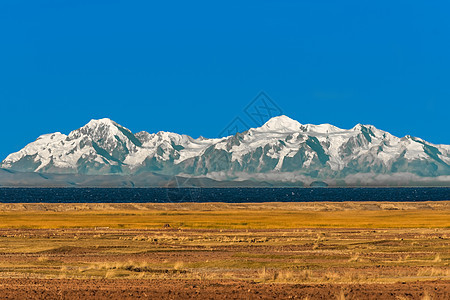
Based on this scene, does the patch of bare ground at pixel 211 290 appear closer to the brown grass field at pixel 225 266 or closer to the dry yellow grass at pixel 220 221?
the brown grass field at pixel 225 266

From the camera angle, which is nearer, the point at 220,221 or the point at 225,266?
the point at 225,266

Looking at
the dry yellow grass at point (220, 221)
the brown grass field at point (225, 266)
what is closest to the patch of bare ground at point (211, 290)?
the brown grass field at point (225, 266)

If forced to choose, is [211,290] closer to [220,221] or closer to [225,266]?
[225,266]

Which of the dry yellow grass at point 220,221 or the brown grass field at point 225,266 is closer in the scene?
the brown grass field at point 225,266

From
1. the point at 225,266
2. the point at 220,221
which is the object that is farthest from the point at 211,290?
the point at 220,221

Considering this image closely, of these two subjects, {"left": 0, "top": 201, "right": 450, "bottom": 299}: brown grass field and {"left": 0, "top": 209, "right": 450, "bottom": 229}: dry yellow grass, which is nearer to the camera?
{"left": 0, "top": 201, "right": 450, "bottom": 299}: brown grass field

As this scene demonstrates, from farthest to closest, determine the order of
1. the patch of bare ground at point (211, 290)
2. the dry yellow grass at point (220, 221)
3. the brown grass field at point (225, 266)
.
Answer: the dry yellow grass at point (220, 221) < the brown grass field at point (225, 266) < the patch of bare ground at point (211, 290)

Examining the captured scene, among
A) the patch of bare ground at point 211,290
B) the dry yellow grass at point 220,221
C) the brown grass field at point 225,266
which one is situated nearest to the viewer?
the patch of bare ground at point 211,290

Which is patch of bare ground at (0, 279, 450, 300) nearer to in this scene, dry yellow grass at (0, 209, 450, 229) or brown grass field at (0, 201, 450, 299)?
brown grass field at (0, 201, 450, 299)

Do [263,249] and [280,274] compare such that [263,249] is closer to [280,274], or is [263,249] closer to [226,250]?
[226,250]

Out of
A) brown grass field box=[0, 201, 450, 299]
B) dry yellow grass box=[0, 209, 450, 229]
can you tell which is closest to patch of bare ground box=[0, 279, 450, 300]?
brown grass field box=[0, 201, 450, 299]

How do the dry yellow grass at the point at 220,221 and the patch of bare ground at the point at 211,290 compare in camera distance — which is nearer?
the patch of bare ground at the point at 211,290

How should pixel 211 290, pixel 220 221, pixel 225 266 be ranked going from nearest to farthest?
pixel 211 290 → pixel 225 266 → pixel 220 221

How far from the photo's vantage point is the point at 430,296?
2456 centimetres
